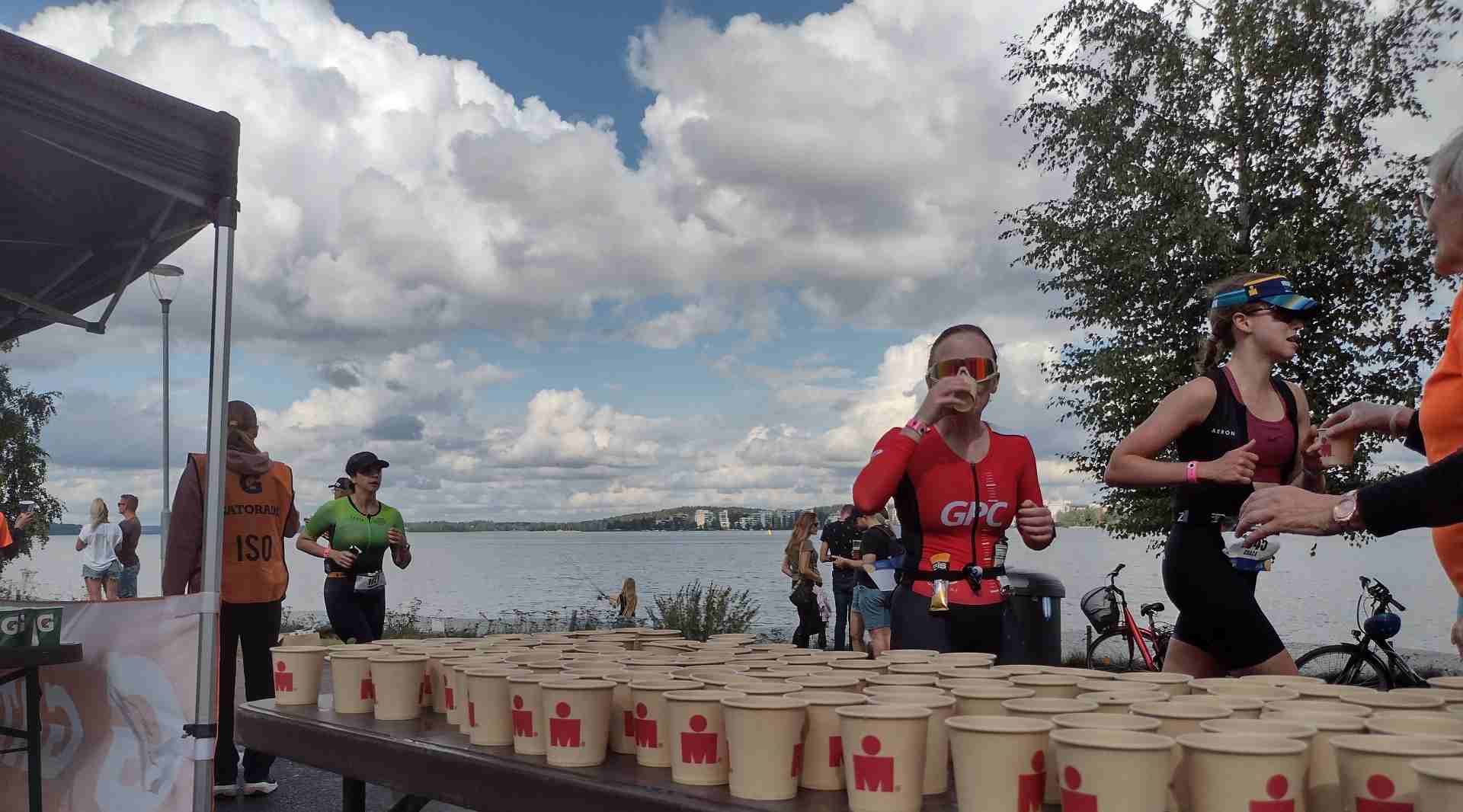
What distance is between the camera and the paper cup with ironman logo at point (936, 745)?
53.5 inches

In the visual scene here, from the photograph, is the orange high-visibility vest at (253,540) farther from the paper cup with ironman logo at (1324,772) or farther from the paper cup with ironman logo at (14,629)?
the paper cup with ironman logo at (1324,772)

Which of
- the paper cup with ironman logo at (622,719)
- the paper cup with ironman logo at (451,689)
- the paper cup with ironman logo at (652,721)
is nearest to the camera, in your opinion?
the paper cup with ironman logo at (652,721)

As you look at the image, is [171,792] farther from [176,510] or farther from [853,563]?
[853,563]

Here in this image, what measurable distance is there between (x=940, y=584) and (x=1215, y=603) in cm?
67

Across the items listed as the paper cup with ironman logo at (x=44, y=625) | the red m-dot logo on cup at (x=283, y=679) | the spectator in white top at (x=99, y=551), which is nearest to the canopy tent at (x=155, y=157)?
the paper cup with ironman logo at (x=44, y=625)

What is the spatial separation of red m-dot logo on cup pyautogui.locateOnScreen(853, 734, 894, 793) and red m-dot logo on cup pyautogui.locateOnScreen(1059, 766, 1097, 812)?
0.20 metres

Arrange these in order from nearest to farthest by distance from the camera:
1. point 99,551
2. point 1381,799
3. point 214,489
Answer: point 1381,799 < point 214,489 < point 99,551

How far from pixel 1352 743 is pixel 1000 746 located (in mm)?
328

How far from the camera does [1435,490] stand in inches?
64.2

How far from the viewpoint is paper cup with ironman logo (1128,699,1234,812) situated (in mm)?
1140

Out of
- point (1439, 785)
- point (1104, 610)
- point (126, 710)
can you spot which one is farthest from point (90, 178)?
point (1104, 610)

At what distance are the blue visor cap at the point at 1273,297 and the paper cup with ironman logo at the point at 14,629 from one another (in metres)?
3.47

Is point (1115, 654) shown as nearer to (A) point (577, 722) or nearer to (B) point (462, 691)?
(B) point (462, 691)

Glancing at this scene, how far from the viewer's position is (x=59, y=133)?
3514 mm
